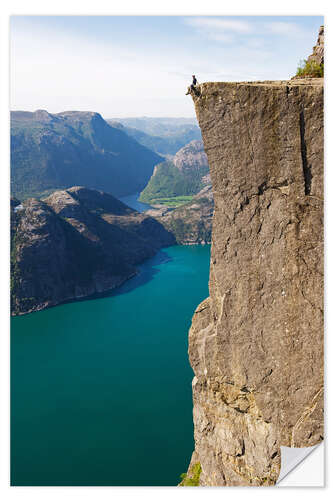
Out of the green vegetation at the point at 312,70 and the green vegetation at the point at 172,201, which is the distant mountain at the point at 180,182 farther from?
the green vegetation at the point at 312,70

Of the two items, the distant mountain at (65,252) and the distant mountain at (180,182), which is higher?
the distant mountain at (180,182)

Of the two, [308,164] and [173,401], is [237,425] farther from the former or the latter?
[173,401]

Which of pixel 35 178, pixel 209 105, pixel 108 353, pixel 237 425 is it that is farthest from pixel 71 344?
pixel 35 178

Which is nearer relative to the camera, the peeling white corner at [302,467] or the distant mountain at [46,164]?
the peeling white corner at [302,467]

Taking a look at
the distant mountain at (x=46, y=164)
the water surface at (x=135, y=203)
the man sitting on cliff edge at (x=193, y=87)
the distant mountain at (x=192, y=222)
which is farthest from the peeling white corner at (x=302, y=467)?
the water surface at (x=135, y=203)

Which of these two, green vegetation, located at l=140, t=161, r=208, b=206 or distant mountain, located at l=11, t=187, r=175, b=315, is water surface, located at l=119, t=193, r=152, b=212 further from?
distant mountain, located at l=11, t=187, r=175, b=315

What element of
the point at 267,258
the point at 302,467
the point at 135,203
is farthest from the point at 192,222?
the point at 302,467
